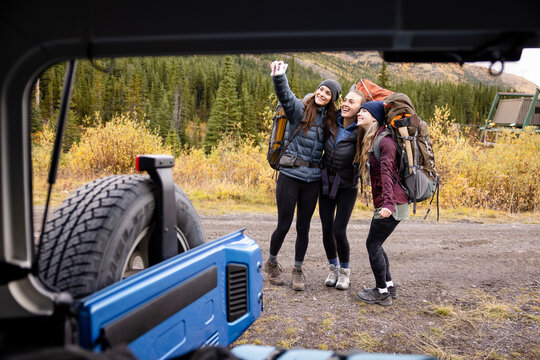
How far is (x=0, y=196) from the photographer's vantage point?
3.69 ft

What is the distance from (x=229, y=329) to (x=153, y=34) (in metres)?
1.40

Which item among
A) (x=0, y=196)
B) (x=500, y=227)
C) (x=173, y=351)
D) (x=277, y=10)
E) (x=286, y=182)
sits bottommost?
(x=500, y=227)

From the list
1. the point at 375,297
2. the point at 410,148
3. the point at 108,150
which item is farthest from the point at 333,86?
the point at 108,150

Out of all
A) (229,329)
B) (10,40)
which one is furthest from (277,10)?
(229,329)

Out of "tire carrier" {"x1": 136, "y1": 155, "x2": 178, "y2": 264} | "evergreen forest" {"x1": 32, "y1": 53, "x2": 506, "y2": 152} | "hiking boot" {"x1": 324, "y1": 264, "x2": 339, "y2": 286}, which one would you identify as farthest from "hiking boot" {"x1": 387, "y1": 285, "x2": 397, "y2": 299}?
"evergreen forest" {"x1": 32, "y1": 53, "x2": 506, "y2": 152}

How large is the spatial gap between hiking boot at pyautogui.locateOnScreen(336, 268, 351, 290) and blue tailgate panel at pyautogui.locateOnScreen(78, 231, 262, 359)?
7.40 ft

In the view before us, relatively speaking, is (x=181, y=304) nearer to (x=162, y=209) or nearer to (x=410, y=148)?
(x=162, y=209)

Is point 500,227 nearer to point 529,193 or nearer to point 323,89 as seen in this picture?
point 529,193

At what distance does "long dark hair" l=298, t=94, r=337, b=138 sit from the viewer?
3918 mm

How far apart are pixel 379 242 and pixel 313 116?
1.39 meters

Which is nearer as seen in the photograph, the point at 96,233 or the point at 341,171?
the point at 96,233

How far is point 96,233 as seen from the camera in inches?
56.2

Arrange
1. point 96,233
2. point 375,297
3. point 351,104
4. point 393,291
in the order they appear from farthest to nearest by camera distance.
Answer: point 393,291 → point 375,297 → point 351,104 → point 96,233

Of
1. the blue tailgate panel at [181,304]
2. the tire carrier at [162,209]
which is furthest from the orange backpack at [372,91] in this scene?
the tire carrier at [162,209]
